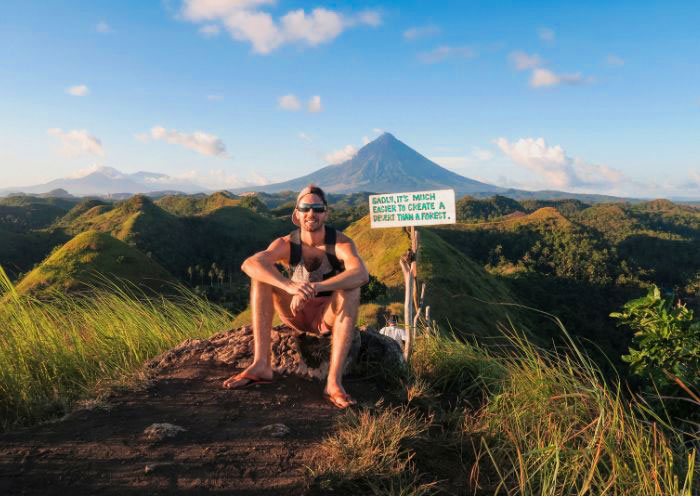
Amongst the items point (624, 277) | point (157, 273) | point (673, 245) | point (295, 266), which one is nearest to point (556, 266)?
point (624, 277)

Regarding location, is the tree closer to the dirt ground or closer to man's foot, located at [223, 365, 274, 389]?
the dirt ground

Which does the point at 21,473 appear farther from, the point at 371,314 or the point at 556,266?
the point at 556,266

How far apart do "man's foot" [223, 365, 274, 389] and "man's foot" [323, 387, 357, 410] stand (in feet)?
1.54

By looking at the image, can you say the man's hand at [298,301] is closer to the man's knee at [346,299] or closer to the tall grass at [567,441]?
the man's knee at [346,299]

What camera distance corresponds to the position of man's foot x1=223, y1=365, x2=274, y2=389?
317cm

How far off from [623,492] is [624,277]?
8403 cm

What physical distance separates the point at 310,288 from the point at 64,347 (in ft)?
6.95

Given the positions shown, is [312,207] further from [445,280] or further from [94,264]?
[94,264]

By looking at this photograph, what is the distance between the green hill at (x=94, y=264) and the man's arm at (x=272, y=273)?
43354mm

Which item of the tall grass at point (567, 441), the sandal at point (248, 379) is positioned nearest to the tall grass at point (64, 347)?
the sandal at point (248, 379)

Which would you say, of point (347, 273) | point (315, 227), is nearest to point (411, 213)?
point (315, 227)

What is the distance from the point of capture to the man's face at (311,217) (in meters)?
3.49

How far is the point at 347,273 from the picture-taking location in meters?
3.28

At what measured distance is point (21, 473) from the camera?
215 cm
